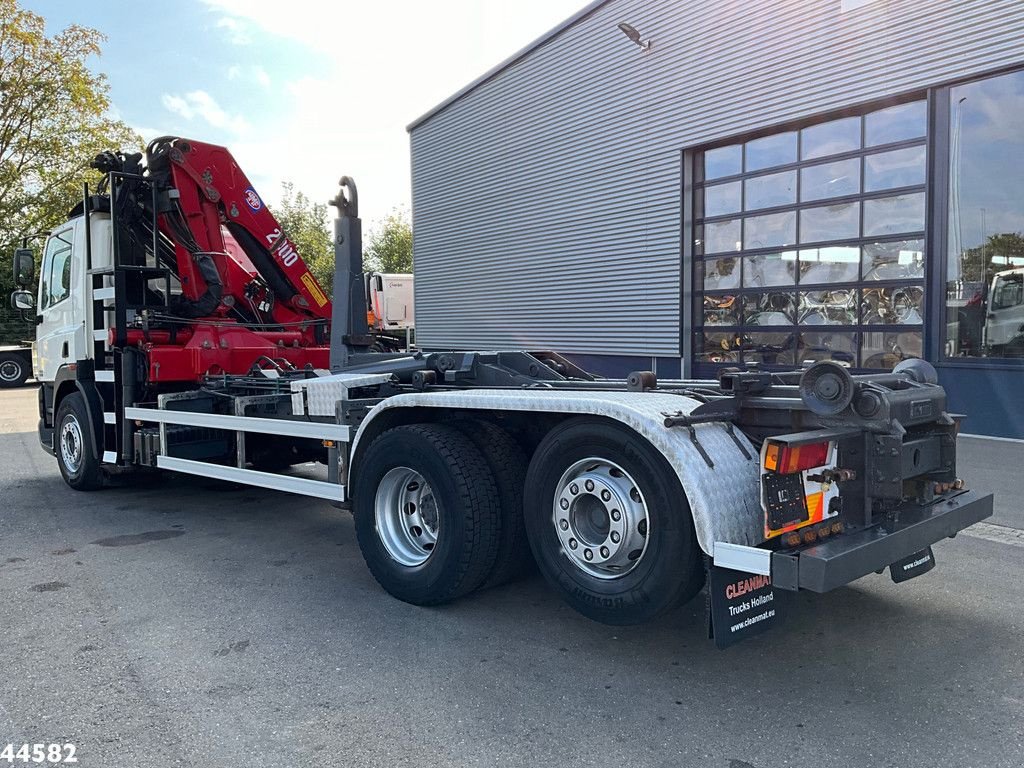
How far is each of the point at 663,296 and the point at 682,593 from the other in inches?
432

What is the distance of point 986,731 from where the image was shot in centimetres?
306

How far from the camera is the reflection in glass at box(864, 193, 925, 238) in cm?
1048

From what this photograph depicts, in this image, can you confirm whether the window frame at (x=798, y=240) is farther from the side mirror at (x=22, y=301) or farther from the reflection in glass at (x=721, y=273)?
the side mirror at (x=22, y=301)

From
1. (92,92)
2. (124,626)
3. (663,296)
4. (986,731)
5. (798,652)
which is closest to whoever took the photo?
(986,731)

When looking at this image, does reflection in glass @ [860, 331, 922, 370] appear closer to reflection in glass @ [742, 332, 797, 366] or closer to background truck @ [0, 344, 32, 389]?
reflection in glass @ [742, 332, 797, 366]

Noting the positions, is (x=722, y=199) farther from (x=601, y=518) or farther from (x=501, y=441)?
(x=601, y=518)

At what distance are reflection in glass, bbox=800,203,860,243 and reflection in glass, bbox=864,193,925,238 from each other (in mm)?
171

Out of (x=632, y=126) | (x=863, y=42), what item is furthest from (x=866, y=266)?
(x=632, y=126)

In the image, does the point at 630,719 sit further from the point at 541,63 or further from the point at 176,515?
the point at 541,63

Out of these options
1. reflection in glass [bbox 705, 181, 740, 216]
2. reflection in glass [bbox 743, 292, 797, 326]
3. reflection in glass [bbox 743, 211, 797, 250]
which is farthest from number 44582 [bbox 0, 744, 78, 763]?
reflection in glass [bbox 705, 181, 740, 216]

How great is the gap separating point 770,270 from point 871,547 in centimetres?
978

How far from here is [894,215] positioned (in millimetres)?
10742

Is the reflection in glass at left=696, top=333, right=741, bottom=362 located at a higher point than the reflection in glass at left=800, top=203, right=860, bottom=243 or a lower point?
lower

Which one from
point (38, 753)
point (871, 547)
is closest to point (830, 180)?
point (871, 547)
